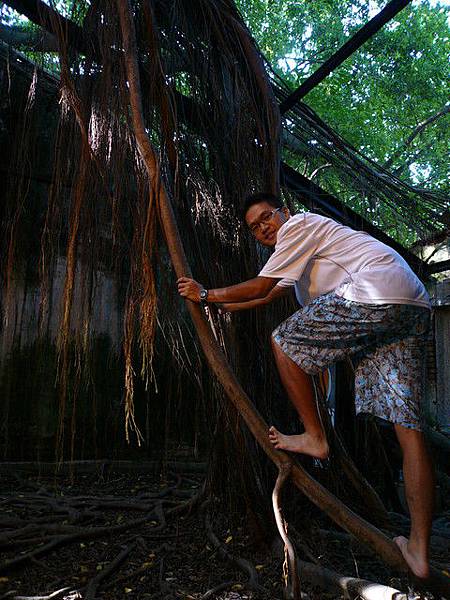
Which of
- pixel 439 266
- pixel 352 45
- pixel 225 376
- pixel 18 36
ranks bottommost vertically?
pixel 225 376

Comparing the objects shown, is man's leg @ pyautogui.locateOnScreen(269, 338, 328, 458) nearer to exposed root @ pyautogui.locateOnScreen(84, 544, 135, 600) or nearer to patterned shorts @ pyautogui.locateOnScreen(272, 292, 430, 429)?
patterned shorts @ pyautogui.locateOnScreen(272, 292, 430, 429)

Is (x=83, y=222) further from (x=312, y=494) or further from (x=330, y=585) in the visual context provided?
(x=330, y=585)

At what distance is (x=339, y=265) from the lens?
259 centimetres

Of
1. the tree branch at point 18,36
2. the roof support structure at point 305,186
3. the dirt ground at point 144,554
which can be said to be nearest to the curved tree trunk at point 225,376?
the dirt ground at point 144,554

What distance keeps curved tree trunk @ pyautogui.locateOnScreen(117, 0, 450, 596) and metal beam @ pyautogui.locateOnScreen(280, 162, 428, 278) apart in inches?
66.6

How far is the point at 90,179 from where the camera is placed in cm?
319

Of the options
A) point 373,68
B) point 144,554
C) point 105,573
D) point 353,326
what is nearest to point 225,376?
point 353,326

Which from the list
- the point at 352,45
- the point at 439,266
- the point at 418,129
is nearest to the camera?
the point at 352,45

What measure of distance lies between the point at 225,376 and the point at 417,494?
36.2 inches

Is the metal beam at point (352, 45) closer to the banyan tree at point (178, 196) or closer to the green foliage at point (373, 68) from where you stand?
the banyan tree at point (178, 196)

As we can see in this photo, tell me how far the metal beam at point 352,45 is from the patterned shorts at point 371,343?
204cm

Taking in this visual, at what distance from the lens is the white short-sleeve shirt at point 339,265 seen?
7.88 ft

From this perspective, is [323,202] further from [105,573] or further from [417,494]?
[105,573]

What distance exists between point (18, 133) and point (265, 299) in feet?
10.1
